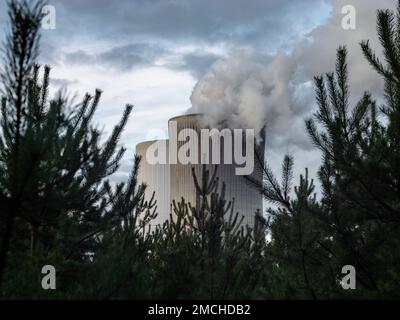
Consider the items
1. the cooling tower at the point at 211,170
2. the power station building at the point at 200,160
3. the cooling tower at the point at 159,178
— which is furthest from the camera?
the cooling tower at the point at 159,178

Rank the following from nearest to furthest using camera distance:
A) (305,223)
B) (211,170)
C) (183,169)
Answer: (305,223) → (211,170) → (183,169)

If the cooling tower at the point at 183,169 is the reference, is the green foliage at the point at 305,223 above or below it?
below

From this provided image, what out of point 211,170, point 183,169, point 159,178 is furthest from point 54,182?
point 159,178

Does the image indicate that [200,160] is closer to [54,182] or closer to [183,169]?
[183,169]

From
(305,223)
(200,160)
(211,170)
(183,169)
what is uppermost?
(200,160)

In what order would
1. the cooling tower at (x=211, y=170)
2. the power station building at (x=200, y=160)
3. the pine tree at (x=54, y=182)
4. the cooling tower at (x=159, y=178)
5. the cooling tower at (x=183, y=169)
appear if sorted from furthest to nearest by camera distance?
the cooling tower at (x=159, y=178), the cooling tower at (x=183, y=169), the cooling tower at (x=211, y=170), the power station building at (x=200, y=160), the pine tree at (x=54, y=182)

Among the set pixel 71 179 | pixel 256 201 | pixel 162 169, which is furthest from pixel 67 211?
pixel 162 169

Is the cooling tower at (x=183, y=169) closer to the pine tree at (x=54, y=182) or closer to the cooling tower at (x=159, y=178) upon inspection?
the cooling tower at (x=159, y=178)

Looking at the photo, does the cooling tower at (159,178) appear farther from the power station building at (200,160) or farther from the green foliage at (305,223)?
the green foliage at (305,223)

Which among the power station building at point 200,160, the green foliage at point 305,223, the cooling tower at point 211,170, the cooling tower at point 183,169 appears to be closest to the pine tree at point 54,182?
the green foliage at point 305,223

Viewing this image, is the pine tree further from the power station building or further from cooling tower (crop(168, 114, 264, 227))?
cooling tower (crop(168, 114, 264, 227))

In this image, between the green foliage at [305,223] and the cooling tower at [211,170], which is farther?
the cooling tower at [211,170]

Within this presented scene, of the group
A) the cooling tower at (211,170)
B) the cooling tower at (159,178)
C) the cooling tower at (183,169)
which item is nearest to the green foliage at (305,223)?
the cooling tower at (211,170)
